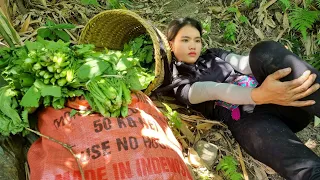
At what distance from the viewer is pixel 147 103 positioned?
1868 mm

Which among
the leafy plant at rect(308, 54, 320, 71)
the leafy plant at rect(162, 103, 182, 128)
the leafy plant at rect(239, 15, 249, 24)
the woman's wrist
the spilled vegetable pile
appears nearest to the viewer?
the spilled vegetable pile

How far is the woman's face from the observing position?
225 cm

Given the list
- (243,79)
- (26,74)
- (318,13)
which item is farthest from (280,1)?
(26,74)

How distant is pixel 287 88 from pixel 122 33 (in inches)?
56.1

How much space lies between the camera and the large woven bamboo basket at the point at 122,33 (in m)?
2.14

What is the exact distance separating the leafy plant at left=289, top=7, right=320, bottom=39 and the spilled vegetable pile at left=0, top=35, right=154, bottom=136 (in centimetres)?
170

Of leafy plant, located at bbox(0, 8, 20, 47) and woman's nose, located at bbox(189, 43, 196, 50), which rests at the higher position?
woman's nose, located at bbox(189, 43, 196, 50)

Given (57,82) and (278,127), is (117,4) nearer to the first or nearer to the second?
(57,82)

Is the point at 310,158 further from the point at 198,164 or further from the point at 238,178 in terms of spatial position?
the point at 198,164

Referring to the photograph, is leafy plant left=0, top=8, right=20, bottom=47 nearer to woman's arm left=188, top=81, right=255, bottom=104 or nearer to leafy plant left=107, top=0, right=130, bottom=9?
leafy plant left=107, top=0, right=130, bottom=9

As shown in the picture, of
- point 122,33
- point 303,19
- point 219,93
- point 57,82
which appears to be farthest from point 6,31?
point 303,19

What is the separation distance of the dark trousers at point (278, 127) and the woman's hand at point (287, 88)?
53 millimetres

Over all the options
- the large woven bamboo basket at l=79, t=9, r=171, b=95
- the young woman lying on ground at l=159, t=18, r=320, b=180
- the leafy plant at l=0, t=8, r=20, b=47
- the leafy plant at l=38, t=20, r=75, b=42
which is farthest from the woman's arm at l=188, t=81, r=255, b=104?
the leafy plant at l=0, t=8, r=20, b=47

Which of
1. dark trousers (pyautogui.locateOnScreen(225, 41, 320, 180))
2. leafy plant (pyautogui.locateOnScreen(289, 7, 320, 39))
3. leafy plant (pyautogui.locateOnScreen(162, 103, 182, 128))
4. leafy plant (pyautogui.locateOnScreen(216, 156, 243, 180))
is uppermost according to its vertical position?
leafy plant (pyautogui.locateOnScreen(289, 7, 320, 39))
